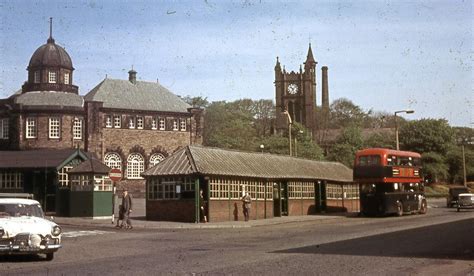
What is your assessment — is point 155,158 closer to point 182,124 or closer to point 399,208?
point 182,124

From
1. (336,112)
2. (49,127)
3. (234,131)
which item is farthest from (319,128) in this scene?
(49,127)

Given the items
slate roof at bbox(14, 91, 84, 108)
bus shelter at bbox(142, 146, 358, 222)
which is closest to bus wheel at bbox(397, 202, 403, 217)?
bus shelter at bbox(142, 146, 358, 222)

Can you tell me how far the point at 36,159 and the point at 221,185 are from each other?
14.4 m

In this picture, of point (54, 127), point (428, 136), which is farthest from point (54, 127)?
point (428, 136)

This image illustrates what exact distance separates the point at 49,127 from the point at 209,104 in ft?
151

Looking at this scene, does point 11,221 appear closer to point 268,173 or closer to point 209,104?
point 268,173

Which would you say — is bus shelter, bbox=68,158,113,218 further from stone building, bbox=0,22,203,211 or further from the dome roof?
the dome roof

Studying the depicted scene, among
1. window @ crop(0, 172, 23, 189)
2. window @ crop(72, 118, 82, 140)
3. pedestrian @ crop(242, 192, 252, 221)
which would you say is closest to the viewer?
pedestrian @ crop(242, 192, 252, 221)

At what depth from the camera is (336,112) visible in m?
118

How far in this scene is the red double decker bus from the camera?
4116 cm

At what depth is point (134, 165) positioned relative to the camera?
73.3 meters

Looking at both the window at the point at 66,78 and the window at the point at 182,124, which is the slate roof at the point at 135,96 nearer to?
the window at the point at 182,124

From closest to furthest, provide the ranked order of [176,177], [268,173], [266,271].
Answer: [266,271] < [176,177] < [268,173]

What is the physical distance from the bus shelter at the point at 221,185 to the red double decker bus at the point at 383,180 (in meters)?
4.48
